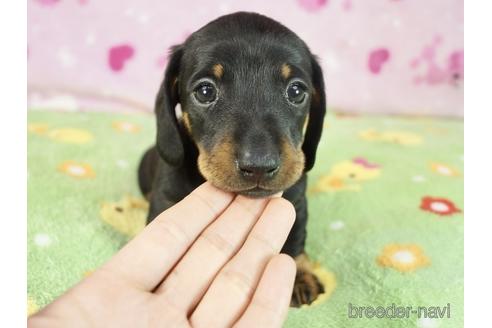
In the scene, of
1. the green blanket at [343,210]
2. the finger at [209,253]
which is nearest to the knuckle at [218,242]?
the finger at [209,253]

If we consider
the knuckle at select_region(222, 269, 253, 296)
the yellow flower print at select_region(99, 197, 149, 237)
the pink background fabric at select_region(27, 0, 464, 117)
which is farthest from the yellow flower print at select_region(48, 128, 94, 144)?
the knuckle at select_region(222, 269, 253, 296)

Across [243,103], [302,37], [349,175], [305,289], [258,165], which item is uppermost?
[302,37]

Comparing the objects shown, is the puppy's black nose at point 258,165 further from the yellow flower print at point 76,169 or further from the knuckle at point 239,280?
the yellow flower print at point 76,169

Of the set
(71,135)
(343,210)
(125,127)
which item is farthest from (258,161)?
(125,127)

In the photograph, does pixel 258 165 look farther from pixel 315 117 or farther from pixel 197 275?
pixel 315 117

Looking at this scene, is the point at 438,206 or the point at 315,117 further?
the point at 438,206

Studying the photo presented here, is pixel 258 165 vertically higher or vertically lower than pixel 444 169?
higher

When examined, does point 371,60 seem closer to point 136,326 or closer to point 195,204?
point 195,204
